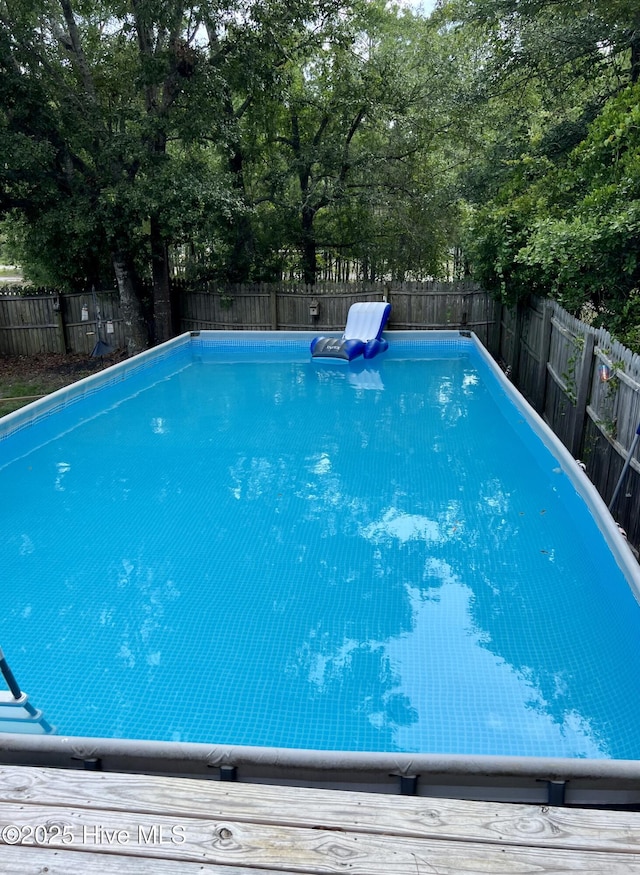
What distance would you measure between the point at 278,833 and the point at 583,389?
4.78 meters

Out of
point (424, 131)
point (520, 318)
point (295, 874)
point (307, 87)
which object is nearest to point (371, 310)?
point (520, 318)

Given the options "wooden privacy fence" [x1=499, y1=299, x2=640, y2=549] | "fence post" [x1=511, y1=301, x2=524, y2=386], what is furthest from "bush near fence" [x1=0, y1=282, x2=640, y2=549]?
"wooden privacy fence" [x1=499, y1=299, x2=640, y2=549]

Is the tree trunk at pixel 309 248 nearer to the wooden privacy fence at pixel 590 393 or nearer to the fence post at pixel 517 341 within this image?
the fence post at pixel 517 341

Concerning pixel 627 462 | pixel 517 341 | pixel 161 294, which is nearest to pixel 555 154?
Result: pixel 517 341

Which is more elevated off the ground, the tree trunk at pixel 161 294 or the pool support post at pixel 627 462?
the tree trunk at pixel 161 294

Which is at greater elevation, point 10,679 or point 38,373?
point 10,679

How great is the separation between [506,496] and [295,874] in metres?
4.06

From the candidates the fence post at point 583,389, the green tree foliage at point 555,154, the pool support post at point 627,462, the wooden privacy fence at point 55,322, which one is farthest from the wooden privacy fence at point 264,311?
the pool support post at point 627,462

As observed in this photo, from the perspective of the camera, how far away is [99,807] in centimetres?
159

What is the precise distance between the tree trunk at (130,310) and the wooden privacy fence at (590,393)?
730 centimetres

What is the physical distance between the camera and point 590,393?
536 centimetres

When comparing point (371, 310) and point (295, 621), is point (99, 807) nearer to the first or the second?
point (295, 621)

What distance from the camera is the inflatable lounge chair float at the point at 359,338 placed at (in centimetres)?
1009

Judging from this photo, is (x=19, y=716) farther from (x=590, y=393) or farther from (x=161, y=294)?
(x=161, y=294)
